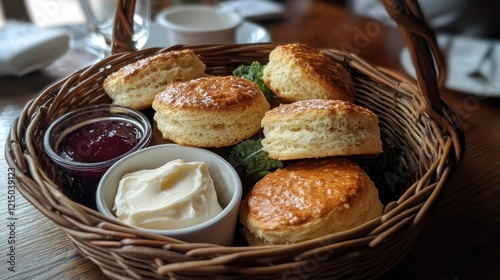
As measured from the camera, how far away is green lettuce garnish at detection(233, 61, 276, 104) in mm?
1307

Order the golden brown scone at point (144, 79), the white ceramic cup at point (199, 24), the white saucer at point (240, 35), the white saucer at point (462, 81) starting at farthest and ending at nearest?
the white saucer at point (240, 35)
the white ceramic cup at point (199, 24)
the white saucer at point (462, 81)
the golden brown scone at point (144, 79)

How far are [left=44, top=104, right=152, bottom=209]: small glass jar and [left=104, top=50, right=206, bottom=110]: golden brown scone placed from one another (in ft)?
0.13

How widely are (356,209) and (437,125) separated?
11.9 inches

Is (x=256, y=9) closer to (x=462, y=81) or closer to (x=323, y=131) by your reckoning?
(x=462, y=81)

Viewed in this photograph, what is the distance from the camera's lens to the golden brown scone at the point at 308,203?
2.76 ft

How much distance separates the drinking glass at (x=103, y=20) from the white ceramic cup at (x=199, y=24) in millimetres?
88

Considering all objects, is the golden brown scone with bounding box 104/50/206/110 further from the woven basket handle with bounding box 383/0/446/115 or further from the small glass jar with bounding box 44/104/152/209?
the woven basket handle with bounding box 383/0/446/115

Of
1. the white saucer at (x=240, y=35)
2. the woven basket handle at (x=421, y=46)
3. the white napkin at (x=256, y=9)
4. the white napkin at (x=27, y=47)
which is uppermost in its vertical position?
the woven basket handle at (x=421, y=46)

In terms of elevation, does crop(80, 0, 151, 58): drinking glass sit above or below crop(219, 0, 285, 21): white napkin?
above

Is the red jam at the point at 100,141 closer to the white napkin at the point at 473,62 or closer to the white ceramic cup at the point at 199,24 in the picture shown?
the white ceramic cup at the point at 199,24

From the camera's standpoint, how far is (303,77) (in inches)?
46.2

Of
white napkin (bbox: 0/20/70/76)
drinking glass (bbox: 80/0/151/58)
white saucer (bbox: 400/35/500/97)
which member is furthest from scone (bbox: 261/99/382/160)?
white napkin (bbox: 0/20/70/76)

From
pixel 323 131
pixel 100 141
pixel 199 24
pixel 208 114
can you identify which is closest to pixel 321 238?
pixel 323 131

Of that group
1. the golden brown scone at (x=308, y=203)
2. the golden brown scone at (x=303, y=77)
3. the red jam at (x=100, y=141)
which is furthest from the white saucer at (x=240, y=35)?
the golden brown scone at (x=308, y=203)
